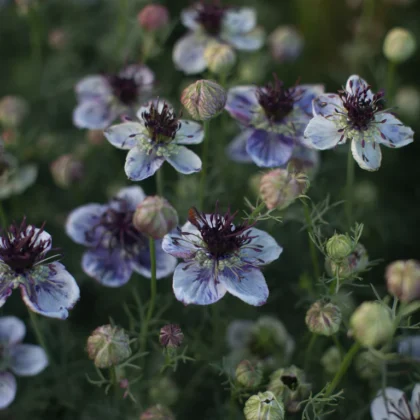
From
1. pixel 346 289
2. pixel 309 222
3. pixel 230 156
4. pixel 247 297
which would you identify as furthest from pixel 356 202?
pixel 247 297

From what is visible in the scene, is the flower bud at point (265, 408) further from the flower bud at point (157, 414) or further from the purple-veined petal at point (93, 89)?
the purple-veined petal at point (93, 89)

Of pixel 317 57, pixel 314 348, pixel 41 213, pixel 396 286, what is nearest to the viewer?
pixel 396 286

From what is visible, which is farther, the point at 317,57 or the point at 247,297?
the point at 317,57

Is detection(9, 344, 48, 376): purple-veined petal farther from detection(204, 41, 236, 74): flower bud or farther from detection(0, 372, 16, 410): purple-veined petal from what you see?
detection(204, 41, 236, 74): flower bud

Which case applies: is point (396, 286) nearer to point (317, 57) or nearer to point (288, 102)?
point (288, 102)

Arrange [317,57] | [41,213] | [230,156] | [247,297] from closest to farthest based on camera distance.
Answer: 1. [247,297]
2. [230,156]
3. [41,213]
4. [317,57]

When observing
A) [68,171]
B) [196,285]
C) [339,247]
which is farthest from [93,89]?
[339,247]

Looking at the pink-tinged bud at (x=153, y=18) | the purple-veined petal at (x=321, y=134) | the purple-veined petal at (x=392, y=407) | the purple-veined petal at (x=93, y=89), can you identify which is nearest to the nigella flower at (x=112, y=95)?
the purple-veined petal at (x=93, y=89)
